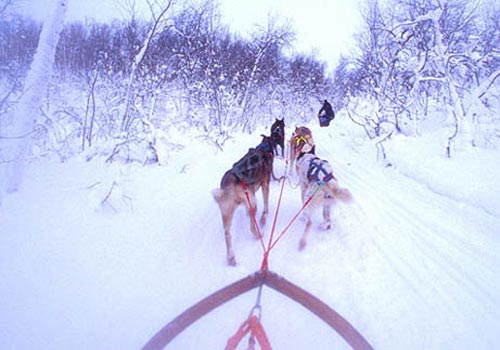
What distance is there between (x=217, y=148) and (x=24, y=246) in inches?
229

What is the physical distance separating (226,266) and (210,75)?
9862mm

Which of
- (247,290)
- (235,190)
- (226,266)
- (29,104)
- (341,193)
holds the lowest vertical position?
(226,266)

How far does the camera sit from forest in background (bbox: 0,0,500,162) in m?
5.50

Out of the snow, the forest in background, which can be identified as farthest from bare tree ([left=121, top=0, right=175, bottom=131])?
the snow

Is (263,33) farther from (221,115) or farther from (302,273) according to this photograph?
(302,273)

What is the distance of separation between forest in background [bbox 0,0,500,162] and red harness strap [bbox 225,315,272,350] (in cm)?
361

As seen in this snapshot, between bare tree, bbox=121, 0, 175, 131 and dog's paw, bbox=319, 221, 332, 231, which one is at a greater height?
bare tree, bbox=121, 0, 175, 131

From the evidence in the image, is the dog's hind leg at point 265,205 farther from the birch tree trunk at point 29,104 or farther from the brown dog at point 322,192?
the birch tree trunk at point 29,104

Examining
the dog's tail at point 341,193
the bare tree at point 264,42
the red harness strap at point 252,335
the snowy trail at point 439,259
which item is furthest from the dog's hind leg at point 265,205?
the bare tree at point 264,42

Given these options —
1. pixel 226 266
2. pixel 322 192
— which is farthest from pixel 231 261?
pixel 322 192

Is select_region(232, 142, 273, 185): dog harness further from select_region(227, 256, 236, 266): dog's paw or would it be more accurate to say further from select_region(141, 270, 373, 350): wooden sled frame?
select_region(141, 270, 373, 350): wooden sled frame

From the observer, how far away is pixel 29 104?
3229mm

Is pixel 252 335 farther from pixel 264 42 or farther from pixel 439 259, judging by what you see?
pixel 264 42

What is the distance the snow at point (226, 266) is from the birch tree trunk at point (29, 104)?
0.33 meters
